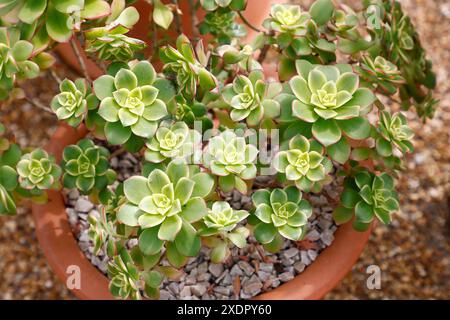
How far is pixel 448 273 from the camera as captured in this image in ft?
5.95

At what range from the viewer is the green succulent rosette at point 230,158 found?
1079 millimetres

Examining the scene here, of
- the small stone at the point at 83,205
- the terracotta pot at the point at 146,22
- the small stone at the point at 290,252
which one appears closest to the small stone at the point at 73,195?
the small stone at the point at 83,205

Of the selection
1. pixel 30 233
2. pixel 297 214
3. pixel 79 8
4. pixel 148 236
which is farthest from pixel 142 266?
pixel 30 233

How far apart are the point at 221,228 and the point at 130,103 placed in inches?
10.7

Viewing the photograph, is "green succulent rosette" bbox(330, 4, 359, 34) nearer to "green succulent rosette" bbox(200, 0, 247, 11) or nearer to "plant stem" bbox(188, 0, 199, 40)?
"green succulent rosette" bbox(200, 0, 247, 11)

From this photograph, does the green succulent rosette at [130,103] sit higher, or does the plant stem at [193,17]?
the green succulent rosette at [130,103]

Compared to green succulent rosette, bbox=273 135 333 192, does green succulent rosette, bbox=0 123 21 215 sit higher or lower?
lower

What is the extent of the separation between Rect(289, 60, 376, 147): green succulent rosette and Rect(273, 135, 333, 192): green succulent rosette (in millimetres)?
36

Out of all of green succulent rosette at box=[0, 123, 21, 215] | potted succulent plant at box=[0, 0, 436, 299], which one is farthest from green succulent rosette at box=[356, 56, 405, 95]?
green succulent rosette at box=[0, 123, 21, 215]

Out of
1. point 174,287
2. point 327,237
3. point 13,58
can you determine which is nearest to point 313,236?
point 327,237

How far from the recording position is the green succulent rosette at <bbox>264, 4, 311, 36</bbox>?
1203mm

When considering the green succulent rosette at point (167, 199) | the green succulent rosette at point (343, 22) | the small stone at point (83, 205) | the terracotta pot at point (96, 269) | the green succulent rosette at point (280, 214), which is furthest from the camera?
the small stone at point (83, 205)

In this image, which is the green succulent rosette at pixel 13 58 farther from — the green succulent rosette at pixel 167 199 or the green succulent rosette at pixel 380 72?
the green succulent rosette at pixel 380 72

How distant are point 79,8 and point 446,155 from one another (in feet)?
4.38
